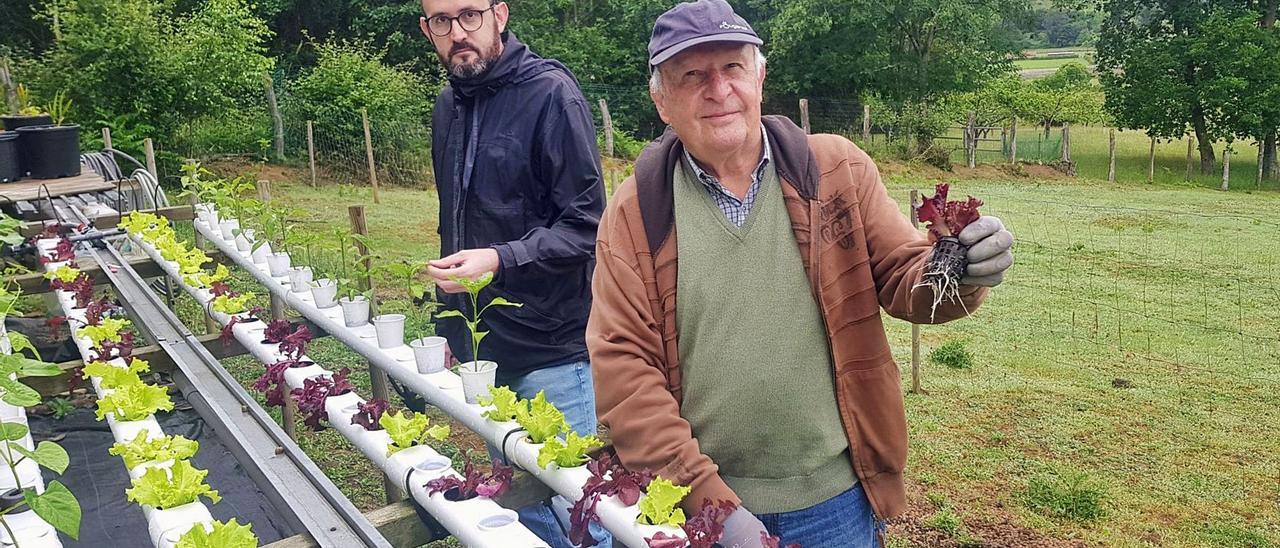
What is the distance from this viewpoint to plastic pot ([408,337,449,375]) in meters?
2.40

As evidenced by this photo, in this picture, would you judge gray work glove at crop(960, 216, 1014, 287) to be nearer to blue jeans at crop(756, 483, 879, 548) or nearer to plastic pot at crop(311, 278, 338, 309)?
blue jeans at crop(756, 483, 879, 548)

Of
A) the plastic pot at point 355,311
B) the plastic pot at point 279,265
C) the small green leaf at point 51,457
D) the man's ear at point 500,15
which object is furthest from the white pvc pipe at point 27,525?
the plastic pot at point 279,265

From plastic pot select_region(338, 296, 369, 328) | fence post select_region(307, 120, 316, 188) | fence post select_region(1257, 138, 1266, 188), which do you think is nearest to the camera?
plastic pot select_region(338, 296, 369, 328)

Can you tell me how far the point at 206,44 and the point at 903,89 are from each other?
1753 centimetres

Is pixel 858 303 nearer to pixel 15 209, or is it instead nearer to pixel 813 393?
pixel 813 393

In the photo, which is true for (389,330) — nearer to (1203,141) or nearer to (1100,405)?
(1100,405)

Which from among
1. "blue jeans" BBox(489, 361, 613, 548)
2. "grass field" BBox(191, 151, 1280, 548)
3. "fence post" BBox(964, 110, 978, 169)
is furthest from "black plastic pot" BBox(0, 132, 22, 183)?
"fence post" BBox(964, 110, 978, 169)

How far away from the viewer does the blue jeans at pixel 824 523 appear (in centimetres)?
175

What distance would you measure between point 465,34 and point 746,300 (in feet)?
3.54

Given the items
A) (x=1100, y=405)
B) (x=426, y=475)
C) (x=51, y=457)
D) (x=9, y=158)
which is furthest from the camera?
(x=9, y=158)

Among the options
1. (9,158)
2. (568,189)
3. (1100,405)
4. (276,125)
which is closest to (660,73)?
(568,189)

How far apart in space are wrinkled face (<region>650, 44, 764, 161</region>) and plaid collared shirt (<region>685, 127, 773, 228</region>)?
0.10 ft

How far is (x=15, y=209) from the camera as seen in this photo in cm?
600

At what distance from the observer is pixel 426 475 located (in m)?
1.93
